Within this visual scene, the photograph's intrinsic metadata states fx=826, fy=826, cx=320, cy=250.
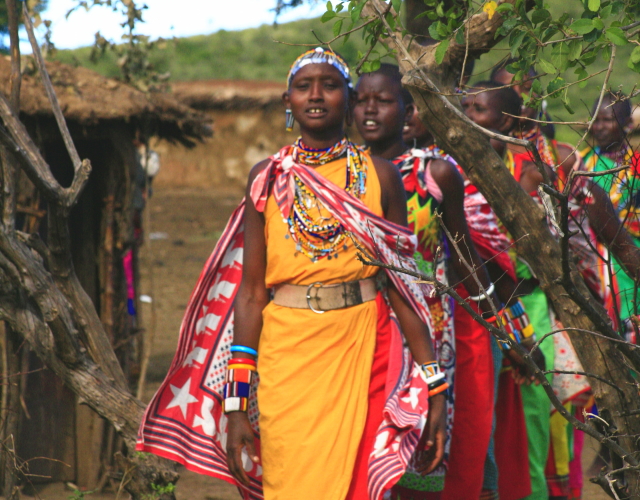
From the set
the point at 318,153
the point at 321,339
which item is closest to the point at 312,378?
the point at 321,339

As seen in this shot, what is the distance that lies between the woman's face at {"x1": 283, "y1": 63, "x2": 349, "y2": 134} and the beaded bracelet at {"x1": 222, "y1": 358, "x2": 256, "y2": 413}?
92 centimetres

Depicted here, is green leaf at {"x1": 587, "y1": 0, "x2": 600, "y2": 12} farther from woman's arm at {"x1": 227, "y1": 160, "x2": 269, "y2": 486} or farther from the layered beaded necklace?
woman's arm at {"x1": 227, "y1": 160, "x2": 269, "y2": 486}

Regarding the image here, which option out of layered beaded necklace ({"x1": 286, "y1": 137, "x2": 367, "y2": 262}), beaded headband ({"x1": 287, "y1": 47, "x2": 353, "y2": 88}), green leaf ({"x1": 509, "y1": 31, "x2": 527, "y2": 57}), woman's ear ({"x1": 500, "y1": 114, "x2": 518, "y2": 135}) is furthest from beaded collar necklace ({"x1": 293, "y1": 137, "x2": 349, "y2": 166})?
woman's ear ({"x1": 500, "y1": 114, "x2": 518, "y2": 135})

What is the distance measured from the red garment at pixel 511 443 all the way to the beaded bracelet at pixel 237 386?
1.67 m

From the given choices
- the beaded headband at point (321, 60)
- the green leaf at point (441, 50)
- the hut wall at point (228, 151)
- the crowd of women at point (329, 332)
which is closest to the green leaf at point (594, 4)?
the green leaf at point (441, 50)

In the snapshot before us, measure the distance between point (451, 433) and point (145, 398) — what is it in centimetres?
396

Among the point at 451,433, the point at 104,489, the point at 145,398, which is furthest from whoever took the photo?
the point at 145,398

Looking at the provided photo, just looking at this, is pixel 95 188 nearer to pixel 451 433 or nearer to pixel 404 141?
pixel 404 141

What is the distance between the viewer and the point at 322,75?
3.09 m

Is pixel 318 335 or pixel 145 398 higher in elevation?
pixel 318 335

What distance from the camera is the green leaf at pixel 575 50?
2.30 meters

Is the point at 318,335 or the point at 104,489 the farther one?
the point at 104,489

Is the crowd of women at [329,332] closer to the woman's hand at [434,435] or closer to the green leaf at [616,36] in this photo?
the woman's hand at [434,435]

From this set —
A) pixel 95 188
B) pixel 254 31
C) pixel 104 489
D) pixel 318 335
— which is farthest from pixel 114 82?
pixel 254 31
